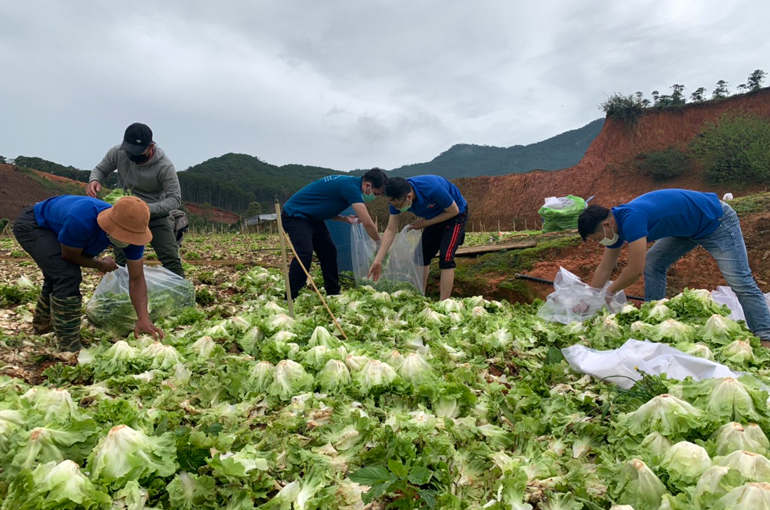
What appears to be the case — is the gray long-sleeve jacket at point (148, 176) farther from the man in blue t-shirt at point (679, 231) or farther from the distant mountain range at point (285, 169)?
the distant mountain range at point (285, 169)

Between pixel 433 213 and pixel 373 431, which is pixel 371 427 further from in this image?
pixel 433 213

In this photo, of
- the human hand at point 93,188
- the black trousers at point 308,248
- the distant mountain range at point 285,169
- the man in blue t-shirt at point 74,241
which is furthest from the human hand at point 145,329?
the distant mountain range at point 285,169

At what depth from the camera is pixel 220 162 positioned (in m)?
82.8

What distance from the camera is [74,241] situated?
12.1ft

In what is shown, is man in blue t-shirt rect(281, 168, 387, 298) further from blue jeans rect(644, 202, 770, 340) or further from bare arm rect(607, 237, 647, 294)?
blue jeans rect(644, 202, 770, 340)

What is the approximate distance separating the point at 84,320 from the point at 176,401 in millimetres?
2691

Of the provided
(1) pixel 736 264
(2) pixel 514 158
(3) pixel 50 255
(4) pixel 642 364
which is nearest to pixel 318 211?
(3) pixel 50 255

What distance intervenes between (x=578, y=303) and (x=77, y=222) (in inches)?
191

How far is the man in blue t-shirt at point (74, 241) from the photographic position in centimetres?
356

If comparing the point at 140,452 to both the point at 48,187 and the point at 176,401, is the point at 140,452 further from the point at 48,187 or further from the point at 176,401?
the point at 48,187

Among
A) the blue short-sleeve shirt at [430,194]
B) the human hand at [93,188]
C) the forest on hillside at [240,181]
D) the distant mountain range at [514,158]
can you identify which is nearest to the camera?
the human hand at [93,188]

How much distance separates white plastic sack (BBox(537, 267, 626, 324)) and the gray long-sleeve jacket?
15.0 feet

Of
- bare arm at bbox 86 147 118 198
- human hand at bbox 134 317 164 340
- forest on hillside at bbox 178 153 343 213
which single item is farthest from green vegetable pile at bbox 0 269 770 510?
forest on hillside at bbox 178 153 343 213

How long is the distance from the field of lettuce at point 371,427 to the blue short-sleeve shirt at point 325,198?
227 centimetres
